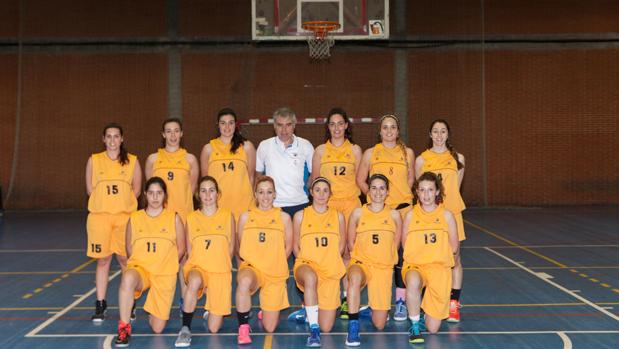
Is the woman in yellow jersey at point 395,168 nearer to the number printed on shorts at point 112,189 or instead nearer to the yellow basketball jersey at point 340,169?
the yellow basketball jersey at point 340,169

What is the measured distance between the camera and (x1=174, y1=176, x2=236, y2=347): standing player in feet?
16.6

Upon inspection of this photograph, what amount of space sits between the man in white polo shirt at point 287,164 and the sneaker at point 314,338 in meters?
1.20

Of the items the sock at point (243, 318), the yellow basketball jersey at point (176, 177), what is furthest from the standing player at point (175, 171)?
the sock at point (243, 318)

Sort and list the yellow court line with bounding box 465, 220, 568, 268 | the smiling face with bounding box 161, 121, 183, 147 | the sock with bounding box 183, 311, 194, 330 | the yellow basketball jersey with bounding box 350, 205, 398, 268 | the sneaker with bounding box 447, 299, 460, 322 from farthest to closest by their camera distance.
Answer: the yellow court line with bounding box 465, 220, 568, 268 < the smiling face with bounding box 161, 121, 183, 147 < the sneaker with bounding box 447, 299, 460, 322 < the yellow basketball jersey with bounding box 350, 205, 398, 268 < the sock with bounding box 183, 311, 194, 330

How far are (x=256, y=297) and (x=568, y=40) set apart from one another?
38.0 ft

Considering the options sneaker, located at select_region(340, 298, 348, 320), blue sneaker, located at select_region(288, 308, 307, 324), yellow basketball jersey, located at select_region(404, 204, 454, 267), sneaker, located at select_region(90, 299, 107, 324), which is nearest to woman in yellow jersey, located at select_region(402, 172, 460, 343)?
yellow basketball jersey, located at select_region(404, 204, 454, 267)

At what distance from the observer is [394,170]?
18.7ft

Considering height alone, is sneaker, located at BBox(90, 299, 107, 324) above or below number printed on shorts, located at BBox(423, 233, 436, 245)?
below

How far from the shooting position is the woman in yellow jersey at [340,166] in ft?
19.0

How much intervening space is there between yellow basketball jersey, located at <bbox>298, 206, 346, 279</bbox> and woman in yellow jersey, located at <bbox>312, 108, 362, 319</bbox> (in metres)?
0.57

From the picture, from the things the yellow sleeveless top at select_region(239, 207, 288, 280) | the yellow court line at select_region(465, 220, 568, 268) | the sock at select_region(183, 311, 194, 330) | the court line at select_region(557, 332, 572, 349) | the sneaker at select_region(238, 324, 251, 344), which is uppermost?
the yellow sleeveless top at select_region(239, 207, 288, 280)

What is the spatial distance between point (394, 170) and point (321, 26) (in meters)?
8.12

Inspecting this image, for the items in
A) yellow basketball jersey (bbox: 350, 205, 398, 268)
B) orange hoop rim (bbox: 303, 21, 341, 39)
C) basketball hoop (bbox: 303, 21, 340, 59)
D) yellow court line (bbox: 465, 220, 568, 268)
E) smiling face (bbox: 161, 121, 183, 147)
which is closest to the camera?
yellow basketball jersey (bbox: 350, 205, 398, 268)

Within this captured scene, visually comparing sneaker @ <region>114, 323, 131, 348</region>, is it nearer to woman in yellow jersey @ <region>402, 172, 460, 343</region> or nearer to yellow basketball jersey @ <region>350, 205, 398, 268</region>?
yellow basketball jersey @ <region>350, 205, 398, 268</region>
